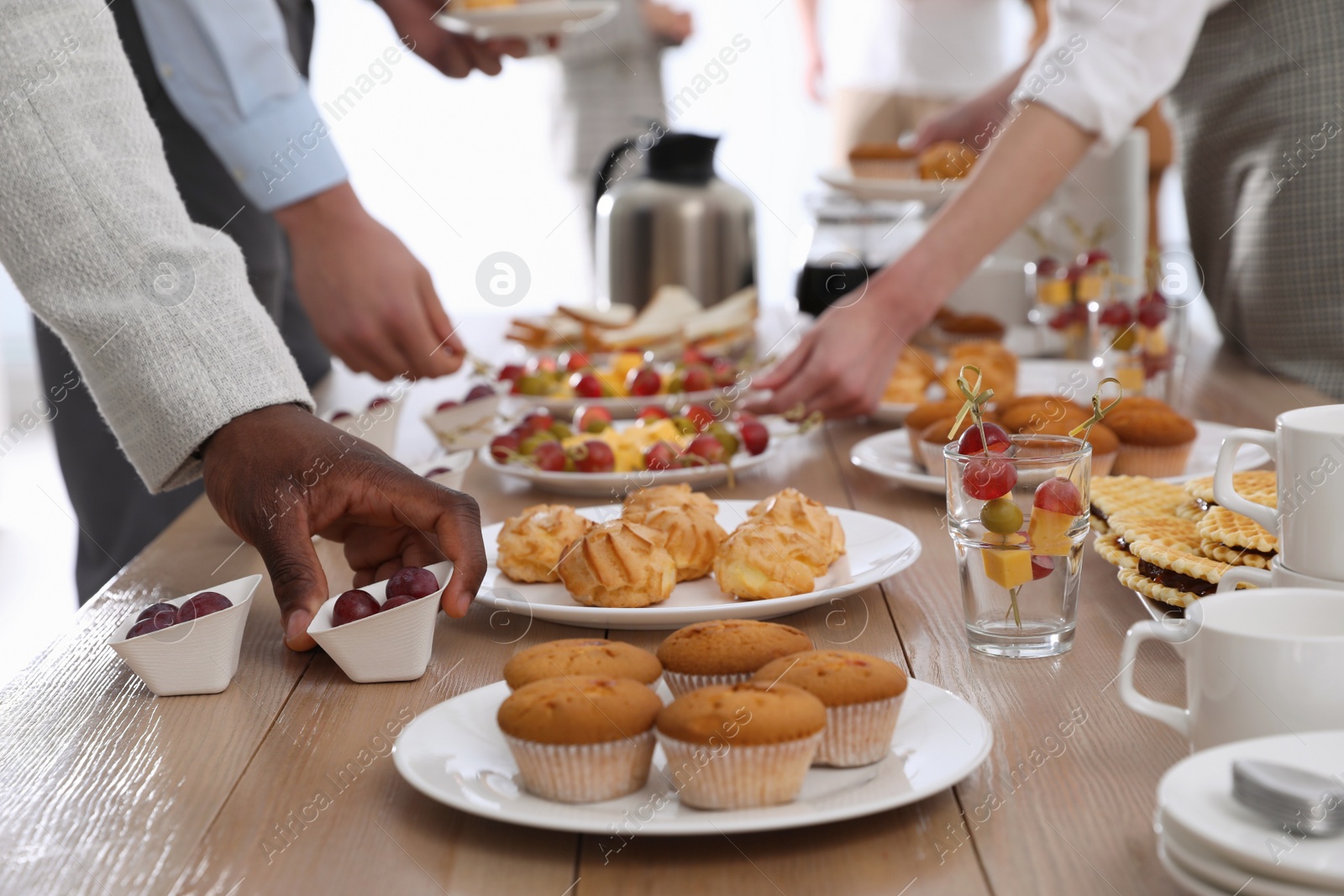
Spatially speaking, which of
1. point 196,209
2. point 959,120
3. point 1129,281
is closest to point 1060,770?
point 1129,281

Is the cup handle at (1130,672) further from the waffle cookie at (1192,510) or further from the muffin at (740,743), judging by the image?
the waffle cookie at (1192,510)

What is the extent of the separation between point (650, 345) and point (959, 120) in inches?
32.5

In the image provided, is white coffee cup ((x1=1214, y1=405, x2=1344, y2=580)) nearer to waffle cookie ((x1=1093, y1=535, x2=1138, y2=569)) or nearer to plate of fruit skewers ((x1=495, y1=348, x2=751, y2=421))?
waffle cookie ((x1=1093, y1=535, x2=1138, y2=569))

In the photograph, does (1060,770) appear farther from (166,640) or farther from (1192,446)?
(1192,446)

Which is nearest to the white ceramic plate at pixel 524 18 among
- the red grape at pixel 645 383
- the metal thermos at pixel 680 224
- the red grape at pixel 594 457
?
the metal thermos at pixel 680 224

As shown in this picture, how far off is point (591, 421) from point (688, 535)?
484 millimetres

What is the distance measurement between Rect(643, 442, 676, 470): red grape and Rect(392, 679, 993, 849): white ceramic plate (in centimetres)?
58

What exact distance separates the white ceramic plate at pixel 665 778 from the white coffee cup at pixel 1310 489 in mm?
220

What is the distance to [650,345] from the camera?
1987 millimetres

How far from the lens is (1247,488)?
3.02ft

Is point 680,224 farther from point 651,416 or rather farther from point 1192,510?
point 1192,510

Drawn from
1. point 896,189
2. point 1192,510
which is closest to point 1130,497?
point 1192,510

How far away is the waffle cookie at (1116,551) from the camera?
2.80 feet

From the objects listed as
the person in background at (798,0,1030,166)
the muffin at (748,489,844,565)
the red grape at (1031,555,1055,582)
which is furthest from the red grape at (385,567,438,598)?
the person in background at (798,0,1030,166)
